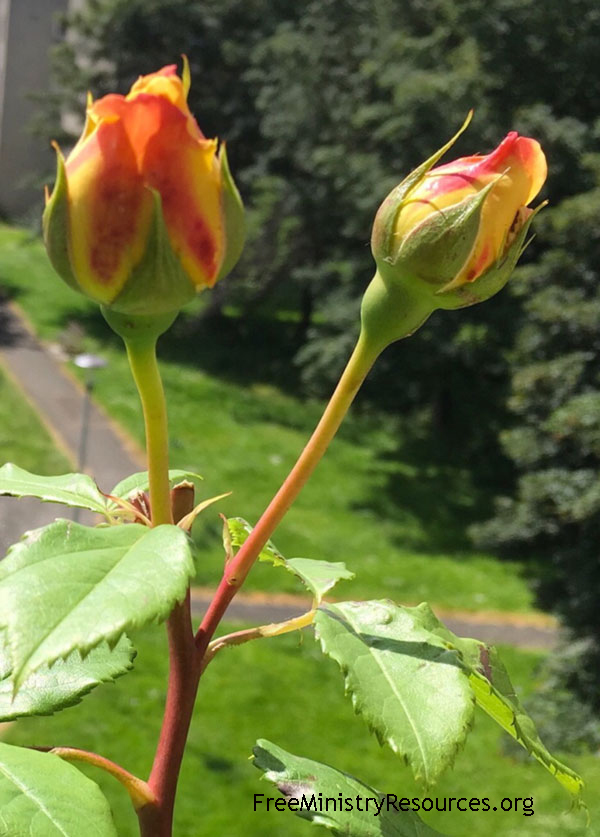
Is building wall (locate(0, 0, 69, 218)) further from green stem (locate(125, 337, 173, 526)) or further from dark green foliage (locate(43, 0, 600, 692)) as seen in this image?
green stem (locate(125, 337, 173, 526))

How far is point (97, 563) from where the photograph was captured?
20.0 inches

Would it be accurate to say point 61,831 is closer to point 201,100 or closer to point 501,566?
point 501,566

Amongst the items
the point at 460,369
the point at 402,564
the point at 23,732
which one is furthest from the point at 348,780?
the point at 460,369

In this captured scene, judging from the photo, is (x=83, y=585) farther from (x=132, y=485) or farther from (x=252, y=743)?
(x=252, y=743)

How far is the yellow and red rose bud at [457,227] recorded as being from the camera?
0.56m

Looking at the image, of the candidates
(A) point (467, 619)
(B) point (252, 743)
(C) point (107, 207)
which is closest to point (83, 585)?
(C) point (107, 207)

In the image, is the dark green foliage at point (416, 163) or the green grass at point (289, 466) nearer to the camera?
the dark green foliage at point (416, 163)

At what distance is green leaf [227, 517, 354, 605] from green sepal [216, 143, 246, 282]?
0.24 m

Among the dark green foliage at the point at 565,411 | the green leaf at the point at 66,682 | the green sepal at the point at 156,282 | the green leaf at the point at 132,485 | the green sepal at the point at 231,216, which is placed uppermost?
the green sepal at the point at 231,216

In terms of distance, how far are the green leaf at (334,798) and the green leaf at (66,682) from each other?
0.46ft

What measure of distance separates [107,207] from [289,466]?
9288 mm

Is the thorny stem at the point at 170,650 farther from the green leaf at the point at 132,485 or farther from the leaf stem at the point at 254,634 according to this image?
the green leaf at the point at 132,485

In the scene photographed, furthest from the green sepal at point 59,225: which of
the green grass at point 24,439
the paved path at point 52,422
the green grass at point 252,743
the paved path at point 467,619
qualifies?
the green grass at point 24,439

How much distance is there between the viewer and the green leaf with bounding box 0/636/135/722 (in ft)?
2.36
